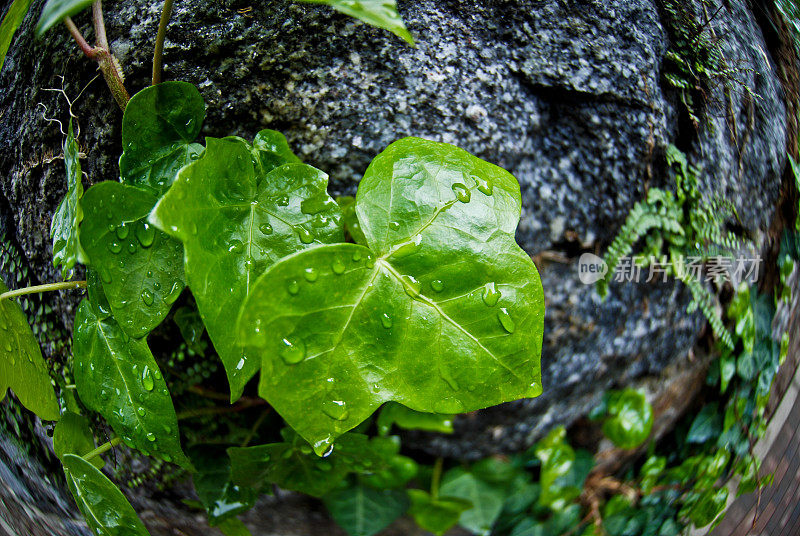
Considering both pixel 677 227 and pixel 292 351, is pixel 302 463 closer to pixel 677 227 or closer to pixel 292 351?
pixel 292 351

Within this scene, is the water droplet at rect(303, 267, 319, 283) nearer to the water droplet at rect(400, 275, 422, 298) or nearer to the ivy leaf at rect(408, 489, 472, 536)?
the water droplet at rect(400, 275, 422, 298)

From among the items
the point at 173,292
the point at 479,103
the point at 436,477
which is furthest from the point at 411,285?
the point at 436,477

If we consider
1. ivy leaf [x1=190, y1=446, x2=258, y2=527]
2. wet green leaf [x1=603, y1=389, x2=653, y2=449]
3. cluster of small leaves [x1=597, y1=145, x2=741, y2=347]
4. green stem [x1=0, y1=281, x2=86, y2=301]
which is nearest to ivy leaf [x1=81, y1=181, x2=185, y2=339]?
green stem [x1=0, y1=281, x2=86, y2=301]

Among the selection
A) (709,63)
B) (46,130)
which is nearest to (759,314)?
(709,63)

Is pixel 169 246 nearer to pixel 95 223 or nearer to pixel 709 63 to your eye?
pixel 95 223

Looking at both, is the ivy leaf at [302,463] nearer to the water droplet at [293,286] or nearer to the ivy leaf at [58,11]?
the water droplet at [293,286]
